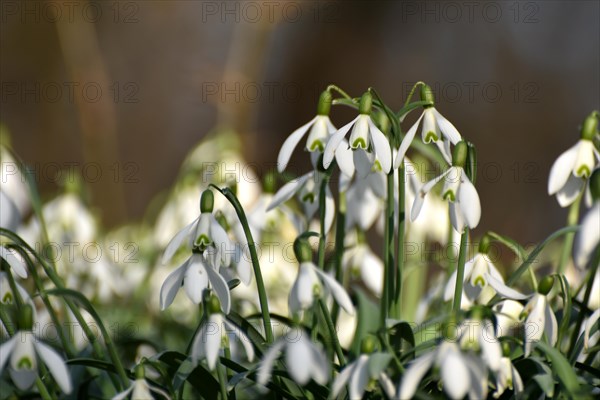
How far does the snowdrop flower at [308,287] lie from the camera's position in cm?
84

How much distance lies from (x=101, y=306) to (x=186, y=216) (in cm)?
27

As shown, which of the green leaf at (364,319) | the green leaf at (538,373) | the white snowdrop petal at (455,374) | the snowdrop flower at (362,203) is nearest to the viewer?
the white snowdrop petal at (455,374)

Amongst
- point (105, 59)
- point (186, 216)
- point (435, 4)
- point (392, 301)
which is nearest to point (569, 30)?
point (435, 4)

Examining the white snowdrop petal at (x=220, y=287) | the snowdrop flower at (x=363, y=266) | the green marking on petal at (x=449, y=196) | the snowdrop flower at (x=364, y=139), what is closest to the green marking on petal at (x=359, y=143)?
the snowdrop flower at (x=364, y=139)

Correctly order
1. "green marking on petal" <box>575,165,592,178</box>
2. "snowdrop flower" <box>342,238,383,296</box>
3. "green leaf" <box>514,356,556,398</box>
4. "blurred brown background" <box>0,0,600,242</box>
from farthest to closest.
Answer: "blurred brown background" <box>0,0,600,242</box>
"snowdrop flower" <box>342,238,383,296</box>
"green marking on petal" <box>575,165,592,178</box>
"green leaf" <box>514,356,556,398</box>

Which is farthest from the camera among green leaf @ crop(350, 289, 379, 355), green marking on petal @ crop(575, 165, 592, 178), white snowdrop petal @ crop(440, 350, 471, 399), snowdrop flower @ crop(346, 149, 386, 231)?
snowdrop flower @ crop(346, 149, 386, 231)

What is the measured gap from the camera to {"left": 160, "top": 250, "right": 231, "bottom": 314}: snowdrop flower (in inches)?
36.0

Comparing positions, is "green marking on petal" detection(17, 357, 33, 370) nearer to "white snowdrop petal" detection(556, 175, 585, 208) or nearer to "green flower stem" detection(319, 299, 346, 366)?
"green flower stem" detection(319, 299, 346, 366)

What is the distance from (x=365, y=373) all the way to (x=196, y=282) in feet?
0.77

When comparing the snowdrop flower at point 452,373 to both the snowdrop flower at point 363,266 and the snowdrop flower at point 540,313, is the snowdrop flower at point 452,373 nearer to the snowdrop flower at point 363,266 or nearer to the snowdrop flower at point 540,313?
the snowdrop flower at point 540,313

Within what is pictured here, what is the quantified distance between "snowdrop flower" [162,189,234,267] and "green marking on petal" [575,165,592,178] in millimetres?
428

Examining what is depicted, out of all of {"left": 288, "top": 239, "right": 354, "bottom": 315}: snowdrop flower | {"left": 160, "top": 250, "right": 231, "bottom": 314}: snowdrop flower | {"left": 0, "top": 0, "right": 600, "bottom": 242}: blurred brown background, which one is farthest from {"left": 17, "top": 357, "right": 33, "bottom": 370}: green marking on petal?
{"left": 0, "top": 0, "right": 600, "bottom": 242}: blurred brown background

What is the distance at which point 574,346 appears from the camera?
3.29 feet

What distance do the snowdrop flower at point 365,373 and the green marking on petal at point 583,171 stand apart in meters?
0.40
